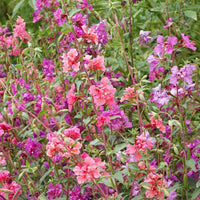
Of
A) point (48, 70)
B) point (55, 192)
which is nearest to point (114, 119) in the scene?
point (55, 192)

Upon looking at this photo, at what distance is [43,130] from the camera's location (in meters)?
2.05

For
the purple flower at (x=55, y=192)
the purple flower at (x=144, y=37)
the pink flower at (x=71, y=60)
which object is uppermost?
the pink flower at (x=71, y=60)

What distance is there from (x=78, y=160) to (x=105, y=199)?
18 cm

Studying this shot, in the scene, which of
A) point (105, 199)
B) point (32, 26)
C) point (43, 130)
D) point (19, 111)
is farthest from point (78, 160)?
point (32, 26)

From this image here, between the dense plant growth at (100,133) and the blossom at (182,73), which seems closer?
the dense plant growth at (100,133)

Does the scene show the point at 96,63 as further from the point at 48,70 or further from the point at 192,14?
the point at 192,14

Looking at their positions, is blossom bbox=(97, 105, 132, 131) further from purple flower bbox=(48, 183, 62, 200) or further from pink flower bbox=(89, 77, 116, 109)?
purple flower bbox=(48, 183, 62, 200)

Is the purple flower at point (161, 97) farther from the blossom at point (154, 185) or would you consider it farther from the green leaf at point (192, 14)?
the green leaf at point (192, 14)

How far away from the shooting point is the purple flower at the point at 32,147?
175cm

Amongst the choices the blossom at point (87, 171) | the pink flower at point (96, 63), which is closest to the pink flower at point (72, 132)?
the blossom at point (87, 171)

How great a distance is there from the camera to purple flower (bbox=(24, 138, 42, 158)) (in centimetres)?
175

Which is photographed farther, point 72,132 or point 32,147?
point 32,147

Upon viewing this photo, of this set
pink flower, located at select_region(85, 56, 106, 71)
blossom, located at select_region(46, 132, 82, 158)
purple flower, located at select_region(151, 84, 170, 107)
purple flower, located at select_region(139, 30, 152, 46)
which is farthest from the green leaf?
blossom, located at select_region(46, 132, 82, 158)

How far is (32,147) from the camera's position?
177 cm
